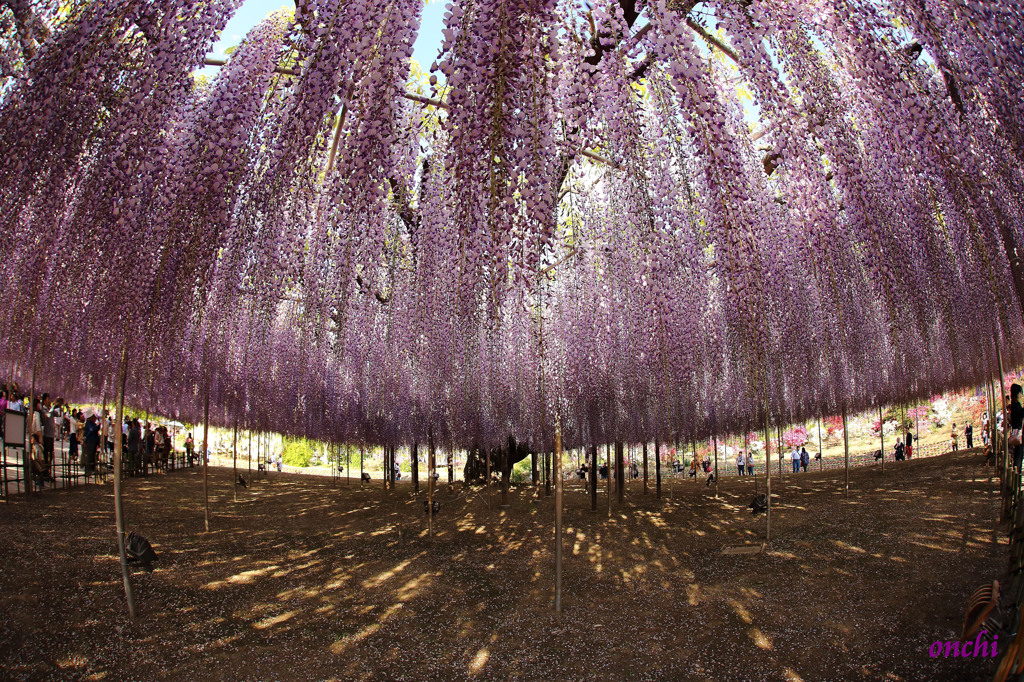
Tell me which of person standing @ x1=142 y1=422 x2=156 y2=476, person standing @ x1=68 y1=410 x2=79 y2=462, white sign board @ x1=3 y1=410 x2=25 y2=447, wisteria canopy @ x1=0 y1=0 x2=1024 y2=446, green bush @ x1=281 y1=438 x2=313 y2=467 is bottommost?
green bush @ x1=281 y1=438 x2=313 y2=467

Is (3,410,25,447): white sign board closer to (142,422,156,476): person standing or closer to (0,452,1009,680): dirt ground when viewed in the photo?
(0,452,1009,680): dirt ground

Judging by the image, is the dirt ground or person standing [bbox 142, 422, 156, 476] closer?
the dirt ground

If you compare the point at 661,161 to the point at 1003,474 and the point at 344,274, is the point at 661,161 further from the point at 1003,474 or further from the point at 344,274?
the point at 1003,474

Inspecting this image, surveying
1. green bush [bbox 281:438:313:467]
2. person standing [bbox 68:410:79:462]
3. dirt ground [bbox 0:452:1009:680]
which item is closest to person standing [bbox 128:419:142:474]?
person standing [bbox 68:410:79:462]

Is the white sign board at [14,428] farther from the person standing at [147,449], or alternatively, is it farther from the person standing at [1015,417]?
the person standing at [1015,417]

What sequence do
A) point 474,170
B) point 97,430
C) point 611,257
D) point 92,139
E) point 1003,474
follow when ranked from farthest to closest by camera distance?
point 97,430
point 1003,474
point 611,257
point 92,139
point 474,170

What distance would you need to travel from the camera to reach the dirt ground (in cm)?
432

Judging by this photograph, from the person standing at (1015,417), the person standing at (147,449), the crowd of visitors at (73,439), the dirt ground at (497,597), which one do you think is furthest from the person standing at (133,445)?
the person standing at (1015,417)

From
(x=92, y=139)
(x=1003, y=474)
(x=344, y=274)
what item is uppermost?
(x=92, y=139)

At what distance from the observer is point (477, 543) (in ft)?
27.8

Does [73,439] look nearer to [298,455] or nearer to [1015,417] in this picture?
[1015,417]

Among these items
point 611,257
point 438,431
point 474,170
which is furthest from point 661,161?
point 438,431

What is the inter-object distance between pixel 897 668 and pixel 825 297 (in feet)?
17.2

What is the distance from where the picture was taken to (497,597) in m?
6.03
